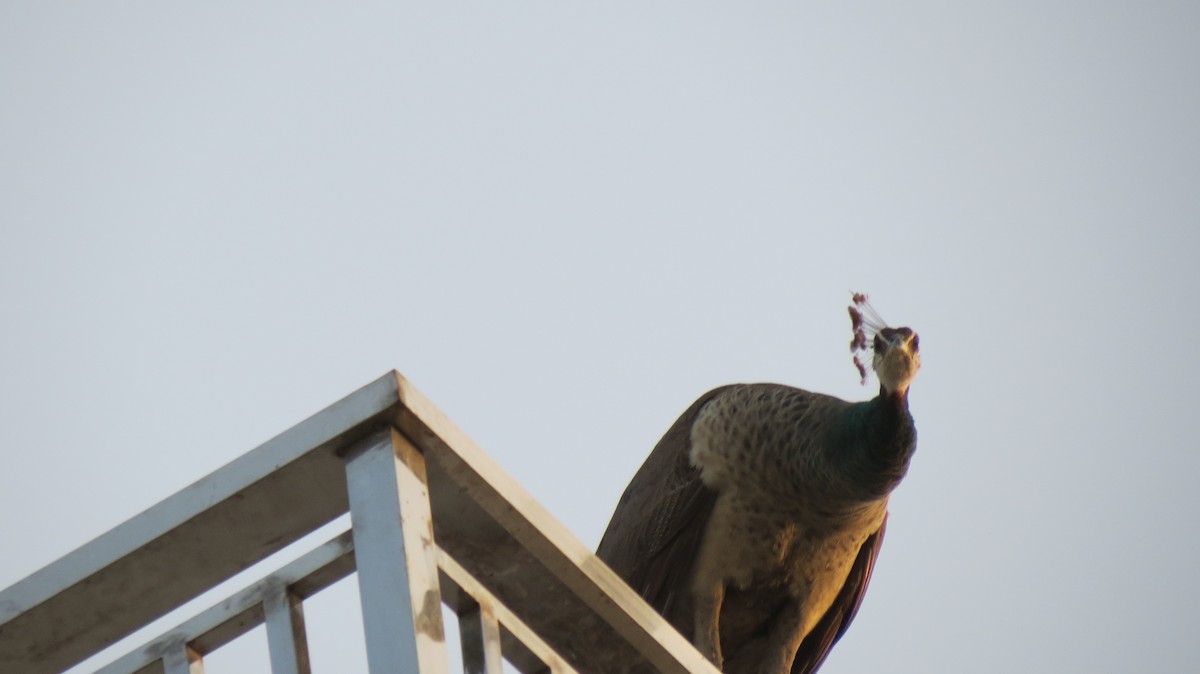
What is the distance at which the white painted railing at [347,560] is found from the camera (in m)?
2.91

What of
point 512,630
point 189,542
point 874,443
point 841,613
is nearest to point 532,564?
point 512,630

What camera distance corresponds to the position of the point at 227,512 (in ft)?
9.97

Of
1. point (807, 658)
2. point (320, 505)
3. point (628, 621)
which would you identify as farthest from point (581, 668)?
point (807, 658)

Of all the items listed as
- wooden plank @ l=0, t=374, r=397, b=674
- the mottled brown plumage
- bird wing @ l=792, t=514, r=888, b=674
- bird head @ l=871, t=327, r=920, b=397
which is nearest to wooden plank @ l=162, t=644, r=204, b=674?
wooden plank @ l=0, t=374, r=397, b=674

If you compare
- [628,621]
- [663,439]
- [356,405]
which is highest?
[663,439]

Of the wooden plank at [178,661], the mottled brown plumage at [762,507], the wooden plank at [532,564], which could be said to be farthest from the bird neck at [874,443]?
the wooden plank at [178,661]

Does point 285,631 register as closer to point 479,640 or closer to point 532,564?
point 479,640

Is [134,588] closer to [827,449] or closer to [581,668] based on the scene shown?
[581,668]

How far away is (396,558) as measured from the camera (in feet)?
9.43

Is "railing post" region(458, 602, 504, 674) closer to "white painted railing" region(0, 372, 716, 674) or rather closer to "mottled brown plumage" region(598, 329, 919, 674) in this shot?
"white painted railing" region(0, 372, 716, 674)

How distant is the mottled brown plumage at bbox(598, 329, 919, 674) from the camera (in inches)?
253

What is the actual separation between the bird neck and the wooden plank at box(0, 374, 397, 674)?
3.50 metres

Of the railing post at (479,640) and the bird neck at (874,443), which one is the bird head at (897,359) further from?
the railing post at (479,640)

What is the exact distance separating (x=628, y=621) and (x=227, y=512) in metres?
0.85
